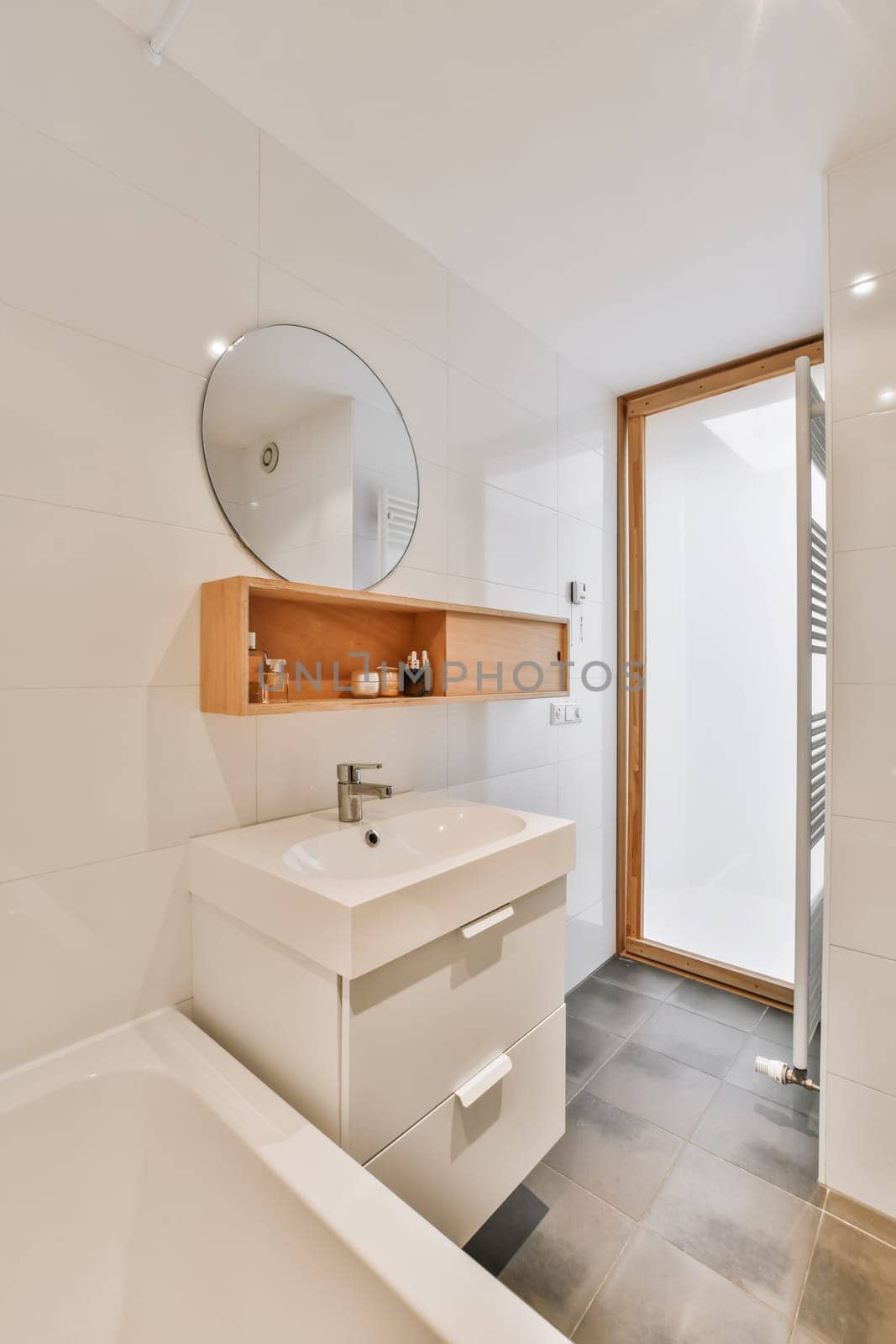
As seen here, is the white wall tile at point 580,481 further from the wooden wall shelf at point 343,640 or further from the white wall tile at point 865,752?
the white wall tile at point 865,752

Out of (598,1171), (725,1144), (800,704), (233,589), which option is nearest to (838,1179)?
(725,1144)

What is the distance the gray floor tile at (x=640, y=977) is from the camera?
2368 mm

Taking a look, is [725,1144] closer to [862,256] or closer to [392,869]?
[392,869]

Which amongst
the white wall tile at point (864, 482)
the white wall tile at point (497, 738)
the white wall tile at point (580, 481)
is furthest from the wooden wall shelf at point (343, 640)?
the white wall tile at point (864, 482)

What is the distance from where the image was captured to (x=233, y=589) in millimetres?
1129

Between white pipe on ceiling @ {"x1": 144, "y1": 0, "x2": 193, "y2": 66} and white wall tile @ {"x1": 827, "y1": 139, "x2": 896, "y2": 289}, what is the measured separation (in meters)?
1.39

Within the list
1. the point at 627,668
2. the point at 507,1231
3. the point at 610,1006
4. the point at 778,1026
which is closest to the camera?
the point at 507,1231

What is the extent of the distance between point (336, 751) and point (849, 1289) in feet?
4.92

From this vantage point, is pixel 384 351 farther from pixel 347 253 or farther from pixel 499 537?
pixel 499 537

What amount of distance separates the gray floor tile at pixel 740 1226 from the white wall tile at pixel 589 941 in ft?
2.64

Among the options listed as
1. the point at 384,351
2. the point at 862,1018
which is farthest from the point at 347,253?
the point at 862,1018

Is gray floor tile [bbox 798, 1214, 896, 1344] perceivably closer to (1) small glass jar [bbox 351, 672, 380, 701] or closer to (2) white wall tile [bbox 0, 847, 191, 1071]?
(2) white wall tile [bbox 0, 847, 191, 1071]

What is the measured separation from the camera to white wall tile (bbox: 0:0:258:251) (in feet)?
3.32

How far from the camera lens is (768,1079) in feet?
6.09
